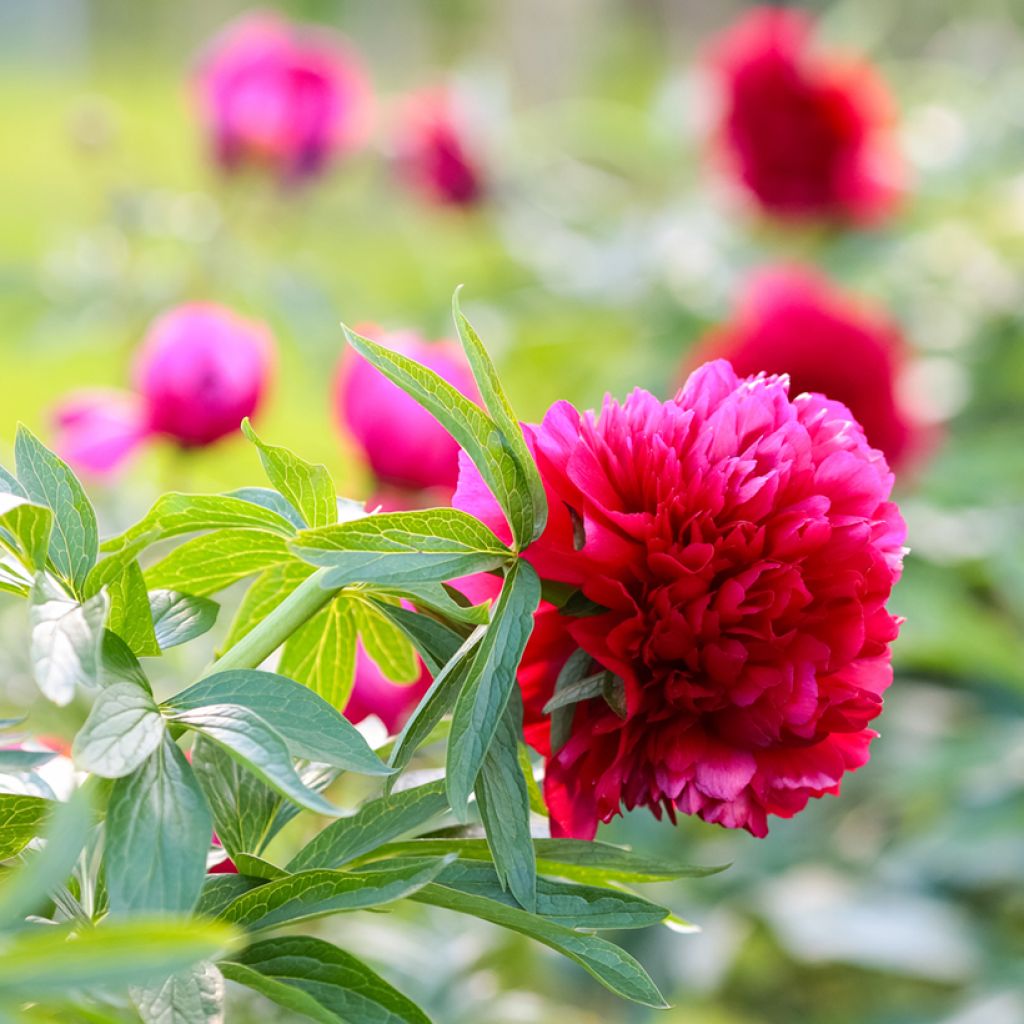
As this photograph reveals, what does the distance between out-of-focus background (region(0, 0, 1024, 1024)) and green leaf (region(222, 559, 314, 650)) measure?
26cm

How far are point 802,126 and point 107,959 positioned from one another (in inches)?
52.4

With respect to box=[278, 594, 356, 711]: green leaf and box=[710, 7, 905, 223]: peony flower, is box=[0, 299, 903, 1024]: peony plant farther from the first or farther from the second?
box=[710, 7, 905, 223]: peony flower

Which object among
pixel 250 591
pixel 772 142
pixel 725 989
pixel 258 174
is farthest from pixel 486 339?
pixel 250 591

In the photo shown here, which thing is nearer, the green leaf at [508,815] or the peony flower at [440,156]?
the green leaf at [508,815]

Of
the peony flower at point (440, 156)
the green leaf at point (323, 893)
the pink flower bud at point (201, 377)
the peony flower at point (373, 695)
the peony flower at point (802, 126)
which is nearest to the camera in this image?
the green leaf at point (323, 893)

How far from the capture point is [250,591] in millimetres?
392

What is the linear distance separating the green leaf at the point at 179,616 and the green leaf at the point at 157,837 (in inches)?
2.1

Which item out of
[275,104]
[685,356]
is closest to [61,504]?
[275,104]

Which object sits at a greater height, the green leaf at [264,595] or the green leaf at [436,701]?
the green leaf at [264,595]

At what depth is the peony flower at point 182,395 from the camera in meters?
0.68

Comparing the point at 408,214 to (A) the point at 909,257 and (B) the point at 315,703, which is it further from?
(B) the point at 315,703

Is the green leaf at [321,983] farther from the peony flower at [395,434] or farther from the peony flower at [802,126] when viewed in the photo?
the peony flower at [802,126]

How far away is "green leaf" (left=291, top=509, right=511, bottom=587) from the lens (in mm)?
324

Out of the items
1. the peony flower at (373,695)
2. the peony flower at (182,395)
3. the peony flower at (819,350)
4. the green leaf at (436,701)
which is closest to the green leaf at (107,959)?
the green leaf at (436,701)
